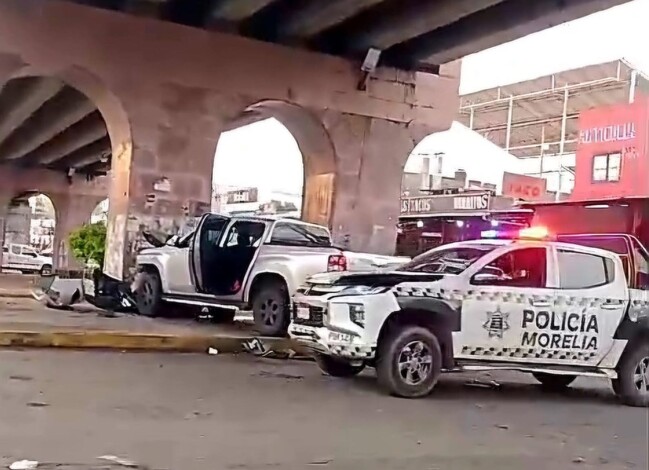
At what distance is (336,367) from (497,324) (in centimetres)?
211

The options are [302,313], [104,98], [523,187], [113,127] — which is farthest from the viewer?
[523,187]

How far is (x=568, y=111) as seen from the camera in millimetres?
37688

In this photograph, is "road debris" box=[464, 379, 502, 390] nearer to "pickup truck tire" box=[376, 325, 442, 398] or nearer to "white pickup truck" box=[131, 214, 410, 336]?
"pickup truck tire" box=[376, 325, 442, 398]

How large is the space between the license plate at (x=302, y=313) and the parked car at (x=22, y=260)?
3888 centimetres

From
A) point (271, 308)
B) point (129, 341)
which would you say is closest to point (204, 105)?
point (271, 308)

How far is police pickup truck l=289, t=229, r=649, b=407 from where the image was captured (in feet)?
29.2

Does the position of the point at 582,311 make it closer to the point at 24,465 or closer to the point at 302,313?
the point at 302,313

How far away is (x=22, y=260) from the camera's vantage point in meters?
50.1

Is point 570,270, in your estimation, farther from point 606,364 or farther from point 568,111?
point 568,111

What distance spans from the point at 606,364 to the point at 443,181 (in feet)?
105

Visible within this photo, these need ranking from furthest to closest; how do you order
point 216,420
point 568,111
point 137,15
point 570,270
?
point 568,111 → point 137,15 → point 570,270 → point 216,420

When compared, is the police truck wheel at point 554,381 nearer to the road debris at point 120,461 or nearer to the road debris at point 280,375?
the road debris at point 280,375

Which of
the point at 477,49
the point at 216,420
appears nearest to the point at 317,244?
the point at 477,49

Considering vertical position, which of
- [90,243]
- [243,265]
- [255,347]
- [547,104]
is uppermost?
[547,104]
